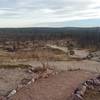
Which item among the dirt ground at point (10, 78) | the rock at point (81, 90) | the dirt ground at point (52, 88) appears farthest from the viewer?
the dirt ground at point (10, 78)

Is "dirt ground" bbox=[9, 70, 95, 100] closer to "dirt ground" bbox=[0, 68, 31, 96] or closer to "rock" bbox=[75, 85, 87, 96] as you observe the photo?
"rock" bbox=[75, 85, 87, 96]

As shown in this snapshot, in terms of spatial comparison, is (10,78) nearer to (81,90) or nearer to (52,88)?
(52,88)

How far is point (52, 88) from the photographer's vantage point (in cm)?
1272

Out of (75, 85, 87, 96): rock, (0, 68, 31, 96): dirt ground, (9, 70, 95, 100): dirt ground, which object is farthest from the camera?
(0, 68, 31, 96): dirt ground

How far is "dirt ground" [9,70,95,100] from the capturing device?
37.4 ft

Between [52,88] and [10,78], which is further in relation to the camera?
[10,78]

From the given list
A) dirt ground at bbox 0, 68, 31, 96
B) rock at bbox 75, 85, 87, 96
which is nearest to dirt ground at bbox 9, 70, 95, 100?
rock at bbox 75, 85, 87, 96

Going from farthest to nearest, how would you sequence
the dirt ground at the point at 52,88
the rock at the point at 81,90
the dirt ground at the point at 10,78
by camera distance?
the dirt ground at the point at 10,78, the rock at the point at 81,90, the dirt ground at the point at 52,88

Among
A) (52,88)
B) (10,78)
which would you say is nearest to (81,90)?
(52,88)

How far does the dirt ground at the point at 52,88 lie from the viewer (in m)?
11.4

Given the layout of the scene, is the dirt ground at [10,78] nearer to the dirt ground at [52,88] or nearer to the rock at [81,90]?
the dirt ground at [52,88]

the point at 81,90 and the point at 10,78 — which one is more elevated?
the point at 81,90

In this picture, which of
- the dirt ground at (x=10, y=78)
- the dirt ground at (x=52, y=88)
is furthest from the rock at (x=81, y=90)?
the dirt ground at (x=10, y=78)

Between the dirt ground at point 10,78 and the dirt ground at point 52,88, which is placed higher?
the dirt ground at point 52,88
